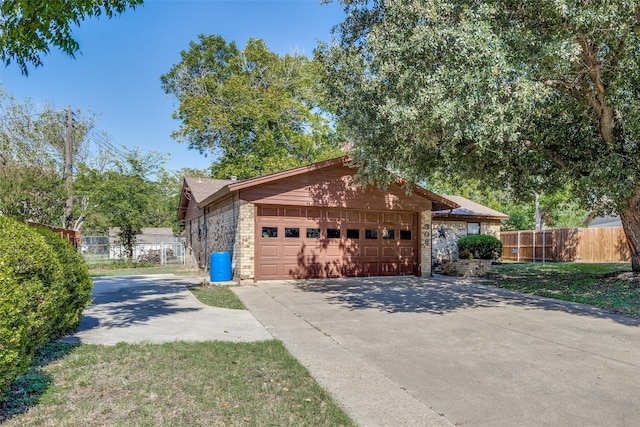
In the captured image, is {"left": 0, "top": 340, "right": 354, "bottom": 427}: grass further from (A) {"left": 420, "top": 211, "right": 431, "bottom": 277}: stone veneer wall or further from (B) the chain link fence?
(B) the chain link fence

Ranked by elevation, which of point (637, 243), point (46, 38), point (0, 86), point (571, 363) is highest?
point (0, 86)

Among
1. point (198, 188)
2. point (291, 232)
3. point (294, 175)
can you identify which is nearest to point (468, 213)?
point (291, 232)

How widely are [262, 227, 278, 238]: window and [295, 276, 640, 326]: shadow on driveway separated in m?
1.80

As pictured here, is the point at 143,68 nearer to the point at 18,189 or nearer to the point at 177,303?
the point at 18,189

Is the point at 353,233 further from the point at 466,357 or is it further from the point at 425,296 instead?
the point at 466,357


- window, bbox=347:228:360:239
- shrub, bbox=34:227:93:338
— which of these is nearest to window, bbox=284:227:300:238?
window, bbox=347:228:360:239

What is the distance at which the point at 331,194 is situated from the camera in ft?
43.9

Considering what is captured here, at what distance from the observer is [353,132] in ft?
33.0

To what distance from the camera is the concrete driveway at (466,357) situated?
3.40 meters

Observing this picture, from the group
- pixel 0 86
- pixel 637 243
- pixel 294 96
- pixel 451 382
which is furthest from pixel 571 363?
pixel 0 86

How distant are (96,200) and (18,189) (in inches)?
225

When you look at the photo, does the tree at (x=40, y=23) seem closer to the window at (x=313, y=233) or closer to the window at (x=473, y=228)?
the window at (x=313, y=233)

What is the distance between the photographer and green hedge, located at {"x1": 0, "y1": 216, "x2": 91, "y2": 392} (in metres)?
3.00

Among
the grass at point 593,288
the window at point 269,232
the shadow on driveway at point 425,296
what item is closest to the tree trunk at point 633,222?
the grass at point 593,288
